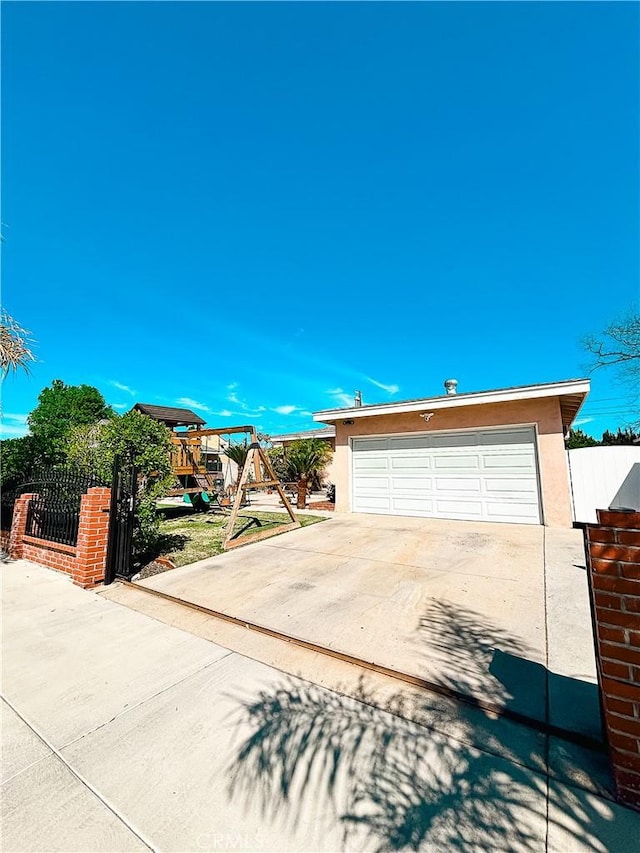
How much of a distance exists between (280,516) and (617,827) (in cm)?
860

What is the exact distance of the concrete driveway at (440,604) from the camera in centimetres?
247

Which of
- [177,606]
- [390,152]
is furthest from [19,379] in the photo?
Answer: [390,152]

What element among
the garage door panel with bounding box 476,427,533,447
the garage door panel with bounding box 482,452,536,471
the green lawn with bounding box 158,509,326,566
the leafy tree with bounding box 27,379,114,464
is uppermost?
the leafy tree with bounding box 27,379,114,464

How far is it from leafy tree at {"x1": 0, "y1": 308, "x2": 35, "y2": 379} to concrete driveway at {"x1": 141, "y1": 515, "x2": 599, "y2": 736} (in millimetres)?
4125

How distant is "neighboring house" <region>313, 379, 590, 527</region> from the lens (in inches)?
317

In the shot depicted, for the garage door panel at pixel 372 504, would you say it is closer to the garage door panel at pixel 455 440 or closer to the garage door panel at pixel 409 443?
the garage door panel at pixel 409 443

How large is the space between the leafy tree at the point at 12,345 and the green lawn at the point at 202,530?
12.7 feet

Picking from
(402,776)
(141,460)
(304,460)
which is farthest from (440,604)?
(304,460)

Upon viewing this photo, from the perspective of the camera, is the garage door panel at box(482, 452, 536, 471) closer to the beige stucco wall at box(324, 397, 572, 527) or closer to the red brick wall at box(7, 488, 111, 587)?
the beige stucco wall at box(324, 397, 572, 527)

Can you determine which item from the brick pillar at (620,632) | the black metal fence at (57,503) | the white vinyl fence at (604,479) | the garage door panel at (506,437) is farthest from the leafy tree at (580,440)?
the black metal fence at (57,503)

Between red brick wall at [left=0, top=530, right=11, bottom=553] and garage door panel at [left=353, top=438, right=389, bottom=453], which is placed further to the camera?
garage door panel at [left=353, top=438, right=389, bottom=453]

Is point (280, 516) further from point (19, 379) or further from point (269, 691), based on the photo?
point (269, 691)

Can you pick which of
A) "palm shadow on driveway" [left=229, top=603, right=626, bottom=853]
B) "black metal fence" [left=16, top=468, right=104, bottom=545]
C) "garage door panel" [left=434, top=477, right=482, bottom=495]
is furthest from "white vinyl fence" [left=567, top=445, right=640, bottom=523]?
"black metal fence" [left=16, top=468, right=104, bottom=545]

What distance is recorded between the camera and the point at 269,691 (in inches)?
93.4
